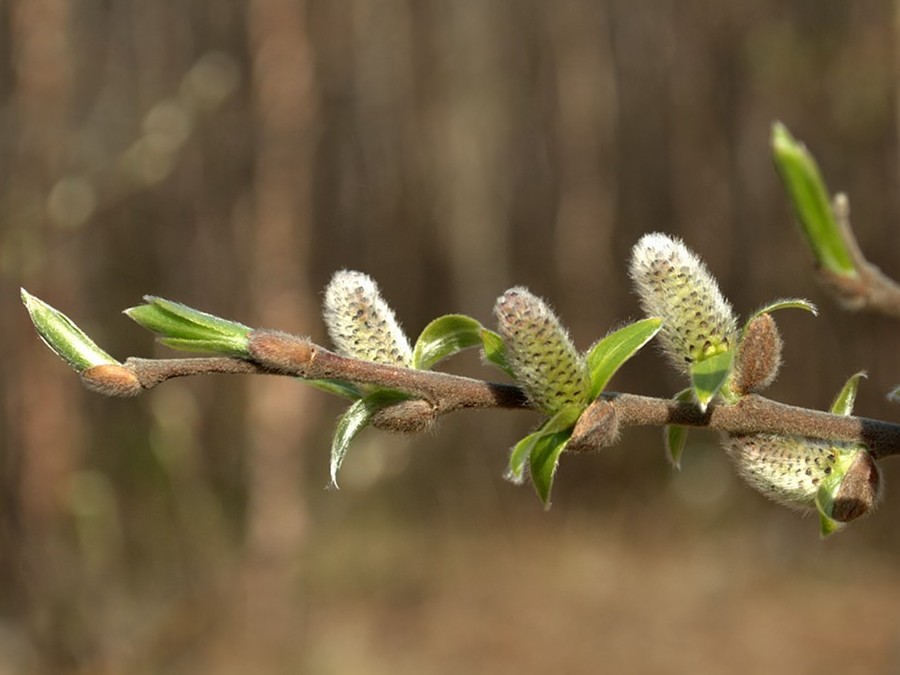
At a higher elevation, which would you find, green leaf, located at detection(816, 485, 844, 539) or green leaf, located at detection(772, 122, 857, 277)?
green leaf, located at detection(772, 122, 857, 277)

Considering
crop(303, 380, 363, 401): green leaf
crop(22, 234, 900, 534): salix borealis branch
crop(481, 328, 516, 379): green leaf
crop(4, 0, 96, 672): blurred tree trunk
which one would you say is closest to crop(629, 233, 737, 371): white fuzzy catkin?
crop(22, 234, 900, 534): salix borealis branch

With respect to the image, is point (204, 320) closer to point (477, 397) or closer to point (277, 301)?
point (477, 397)

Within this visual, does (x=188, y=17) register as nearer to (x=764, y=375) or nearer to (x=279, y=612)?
(x=279, y=612)

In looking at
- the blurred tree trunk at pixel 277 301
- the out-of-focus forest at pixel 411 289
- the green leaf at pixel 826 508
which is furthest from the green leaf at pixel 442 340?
the blurred tree trunk at pixel 277 301

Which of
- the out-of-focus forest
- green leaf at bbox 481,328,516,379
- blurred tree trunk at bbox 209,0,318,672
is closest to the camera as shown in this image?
green leaf at bbox 481,328,516,379

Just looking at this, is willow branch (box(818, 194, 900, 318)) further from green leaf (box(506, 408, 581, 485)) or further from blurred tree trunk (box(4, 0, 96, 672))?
blurred tree trunk (box(4, 0, 96, 672))

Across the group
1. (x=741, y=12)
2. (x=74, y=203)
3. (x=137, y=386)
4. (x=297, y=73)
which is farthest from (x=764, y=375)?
(x=741, y=12)
